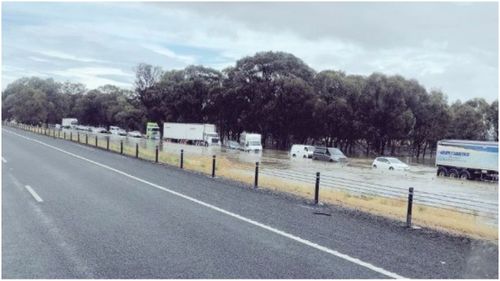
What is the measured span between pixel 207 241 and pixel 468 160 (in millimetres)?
35969

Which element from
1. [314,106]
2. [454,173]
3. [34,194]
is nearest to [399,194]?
[34,194]

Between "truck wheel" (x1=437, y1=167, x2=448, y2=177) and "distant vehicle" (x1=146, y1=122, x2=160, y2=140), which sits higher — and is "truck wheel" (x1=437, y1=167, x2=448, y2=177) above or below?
below

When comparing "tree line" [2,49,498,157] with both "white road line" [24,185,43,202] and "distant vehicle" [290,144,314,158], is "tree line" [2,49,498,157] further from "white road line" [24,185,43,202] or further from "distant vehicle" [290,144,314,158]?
"white road line" [24,185,43,202]

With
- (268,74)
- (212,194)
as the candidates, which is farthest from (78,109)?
(212,194)

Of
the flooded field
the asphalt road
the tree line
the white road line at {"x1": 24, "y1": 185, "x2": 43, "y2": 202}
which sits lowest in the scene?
the flooded field

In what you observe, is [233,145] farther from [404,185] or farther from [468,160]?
[404,185]

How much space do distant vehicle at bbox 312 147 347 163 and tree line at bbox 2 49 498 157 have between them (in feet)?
35.3

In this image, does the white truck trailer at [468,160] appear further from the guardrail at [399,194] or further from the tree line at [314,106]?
the tree line at [314,106]

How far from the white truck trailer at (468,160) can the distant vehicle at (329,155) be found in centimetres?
1115

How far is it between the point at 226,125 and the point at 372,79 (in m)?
30.3

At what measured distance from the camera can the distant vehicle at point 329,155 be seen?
49.6 meters

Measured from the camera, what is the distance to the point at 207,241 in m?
7.92

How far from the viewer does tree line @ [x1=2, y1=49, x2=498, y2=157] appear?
61.2 meters

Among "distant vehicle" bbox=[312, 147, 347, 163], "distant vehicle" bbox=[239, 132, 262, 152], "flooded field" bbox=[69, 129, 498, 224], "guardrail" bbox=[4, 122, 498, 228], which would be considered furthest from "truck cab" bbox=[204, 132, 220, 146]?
"guardrail" bbox=[4, 122, 498, 228]
